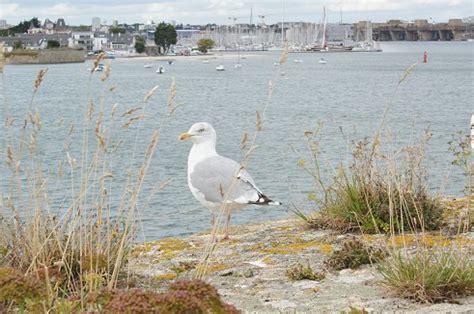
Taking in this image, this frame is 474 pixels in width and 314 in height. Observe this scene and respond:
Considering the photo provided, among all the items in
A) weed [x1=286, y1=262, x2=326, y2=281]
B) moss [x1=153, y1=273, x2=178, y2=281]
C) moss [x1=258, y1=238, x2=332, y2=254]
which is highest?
weed [x1=286, y1=262, x2=326, y2=281]

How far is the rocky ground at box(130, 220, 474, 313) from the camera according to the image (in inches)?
189

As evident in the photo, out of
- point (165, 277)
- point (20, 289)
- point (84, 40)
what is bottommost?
point (84, 40)

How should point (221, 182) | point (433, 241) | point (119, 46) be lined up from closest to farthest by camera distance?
point (433, 241)
point (221, 182)
point (119, 46)

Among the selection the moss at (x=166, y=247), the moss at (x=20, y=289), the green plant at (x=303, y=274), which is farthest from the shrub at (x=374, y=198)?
the moss at (x=20, y=289)

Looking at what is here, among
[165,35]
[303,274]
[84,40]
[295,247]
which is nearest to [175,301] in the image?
[303,274]

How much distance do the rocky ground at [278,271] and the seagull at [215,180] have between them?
0.87 ft

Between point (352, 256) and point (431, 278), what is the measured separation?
0.85 metres

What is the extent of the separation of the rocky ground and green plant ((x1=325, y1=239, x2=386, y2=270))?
60 millimetres

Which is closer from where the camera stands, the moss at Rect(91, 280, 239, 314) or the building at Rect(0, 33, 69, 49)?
the moss at Rect(91, 280, 239, 314)

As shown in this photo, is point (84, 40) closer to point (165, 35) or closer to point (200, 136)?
point (165, 35)

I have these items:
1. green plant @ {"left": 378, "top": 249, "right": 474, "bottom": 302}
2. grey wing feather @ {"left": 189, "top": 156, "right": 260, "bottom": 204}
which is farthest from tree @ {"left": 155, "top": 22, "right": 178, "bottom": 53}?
green plant @ {"left": 378, "top": 249, "right": 474, "bottom": 302}

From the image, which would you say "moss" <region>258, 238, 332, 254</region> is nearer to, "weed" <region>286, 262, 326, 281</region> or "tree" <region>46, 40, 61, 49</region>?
"weed" <region>286, 262, 326, 281</region>

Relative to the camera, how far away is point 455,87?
6681 centimetres

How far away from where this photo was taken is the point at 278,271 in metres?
5.68
